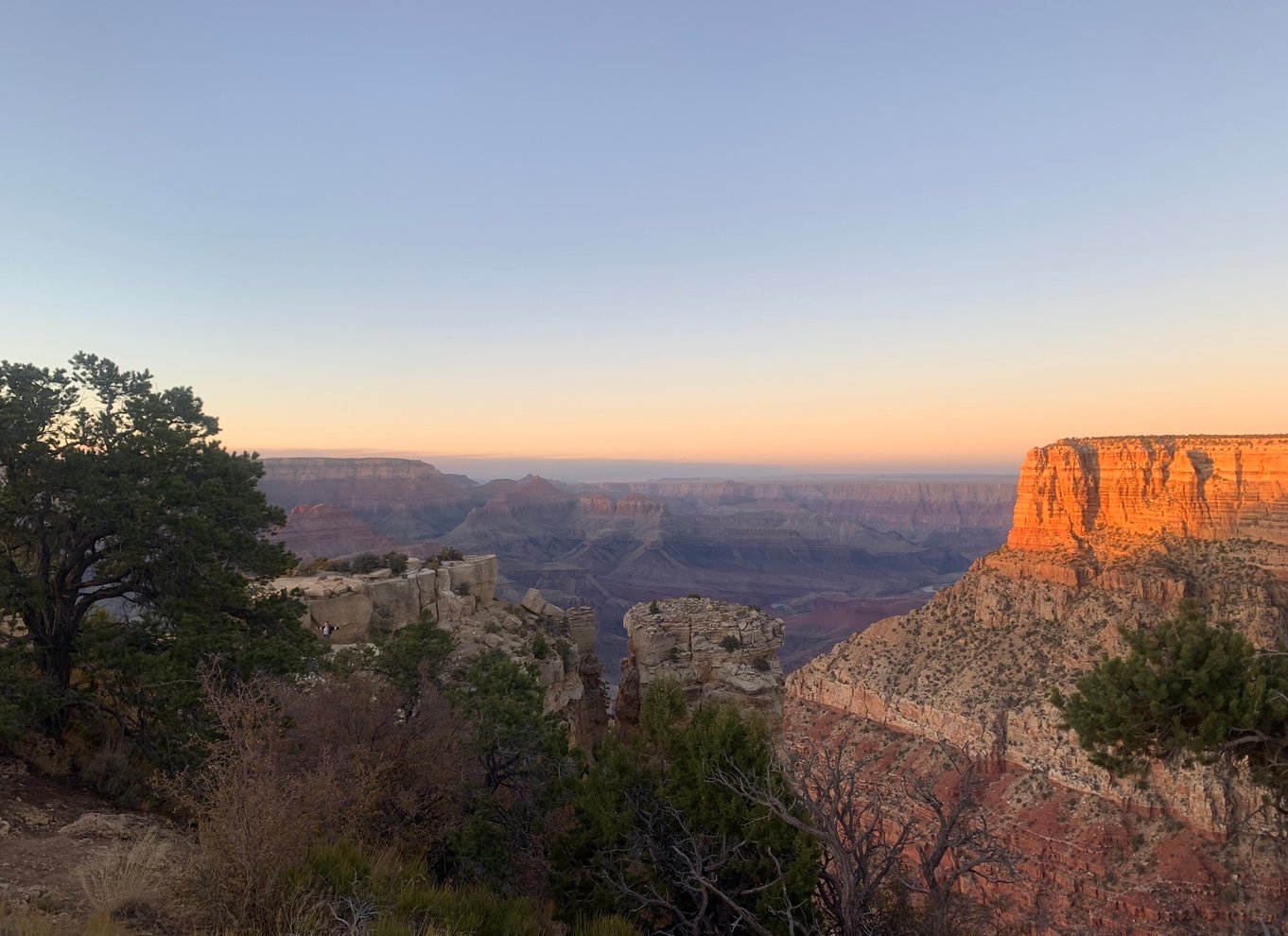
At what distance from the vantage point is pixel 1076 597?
46500 mm

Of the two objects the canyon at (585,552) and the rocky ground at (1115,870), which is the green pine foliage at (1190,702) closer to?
the rocky ground at (1115,870)

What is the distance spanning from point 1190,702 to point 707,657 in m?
10.3

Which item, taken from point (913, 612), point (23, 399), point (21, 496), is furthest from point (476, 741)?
point (913, 612)

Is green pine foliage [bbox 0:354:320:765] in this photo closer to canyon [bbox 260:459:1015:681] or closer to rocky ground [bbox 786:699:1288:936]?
rocky ground [bbox 786:699:1288:936]

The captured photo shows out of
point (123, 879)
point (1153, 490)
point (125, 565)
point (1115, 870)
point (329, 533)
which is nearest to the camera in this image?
point (123, 879)

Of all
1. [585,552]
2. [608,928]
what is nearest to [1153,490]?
[608,928]

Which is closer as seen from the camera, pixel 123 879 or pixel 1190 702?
pixel 123 879

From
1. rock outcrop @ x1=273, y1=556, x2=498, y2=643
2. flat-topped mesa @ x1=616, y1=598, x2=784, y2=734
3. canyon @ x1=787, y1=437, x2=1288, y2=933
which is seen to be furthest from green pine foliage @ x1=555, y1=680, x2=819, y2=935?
canyon @ x1=787, y1=437, x2=1288, y2=933

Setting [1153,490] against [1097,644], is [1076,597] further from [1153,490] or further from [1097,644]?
[1153,490]

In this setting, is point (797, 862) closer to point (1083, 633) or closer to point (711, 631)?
point (711, 631)

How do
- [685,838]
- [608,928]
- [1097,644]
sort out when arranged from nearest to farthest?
1. [608,928]
2. [685,838]
3. [1097,644]

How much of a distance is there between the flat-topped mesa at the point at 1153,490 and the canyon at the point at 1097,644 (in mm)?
124

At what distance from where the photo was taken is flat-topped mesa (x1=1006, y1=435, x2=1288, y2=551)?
1747 inches

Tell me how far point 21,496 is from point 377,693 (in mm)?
7926
